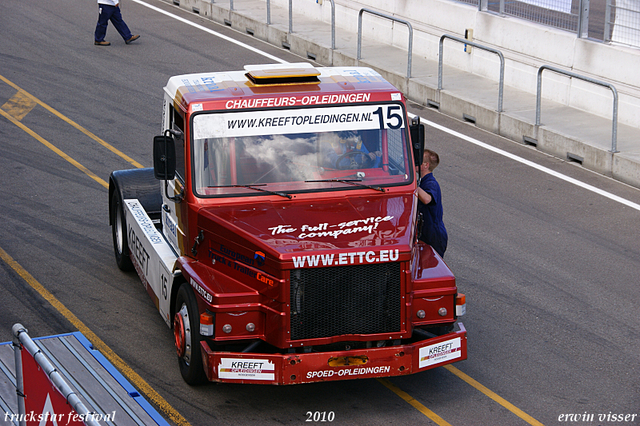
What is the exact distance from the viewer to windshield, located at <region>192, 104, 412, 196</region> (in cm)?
763

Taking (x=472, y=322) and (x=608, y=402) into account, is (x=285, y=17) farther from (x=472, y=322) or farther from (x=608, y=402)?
(x=608, y=402)

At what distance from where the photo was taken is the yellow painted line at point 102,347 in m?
7.24

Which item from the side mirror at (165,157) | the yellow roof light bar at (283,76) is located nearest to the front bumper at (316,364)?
the side mirror at (165,157)

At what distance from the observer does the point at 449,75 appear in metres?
17.6

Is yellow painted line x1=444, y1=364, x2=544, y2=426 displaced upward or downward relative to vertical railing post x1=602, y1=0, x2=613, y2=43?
downward

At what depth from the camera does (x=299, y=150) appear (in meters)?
7.74

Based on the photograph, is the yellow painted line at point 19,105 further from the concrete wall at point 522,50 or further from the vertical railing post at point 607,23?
the vertical railing post at point 607,23

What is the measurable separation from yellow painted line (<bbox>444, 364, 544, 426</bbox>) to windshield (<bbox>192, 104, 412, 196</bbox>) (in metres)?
1.81

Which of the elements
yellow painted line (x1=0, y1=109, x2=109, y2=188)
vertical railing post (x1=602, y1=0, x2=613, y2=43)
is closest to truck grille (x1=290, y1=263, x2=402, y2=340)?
yellow painted line (x1=0, y1=109, x2=109, y2=188)

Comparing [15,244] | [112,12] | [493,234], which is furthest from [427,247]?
[112,12]

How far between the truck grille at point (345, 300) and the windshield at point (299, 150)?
1.17m

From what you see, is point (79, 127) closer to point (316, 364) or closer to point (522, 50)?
point (522, 50)

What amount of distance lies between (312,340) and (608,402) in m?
2.67

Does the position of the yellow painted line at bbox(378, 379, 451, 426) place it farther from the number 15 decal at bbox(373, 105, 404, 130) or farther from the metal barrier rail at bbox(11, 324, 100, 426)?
the metal barrier rail at bbox(11, 324, 100, 426)
